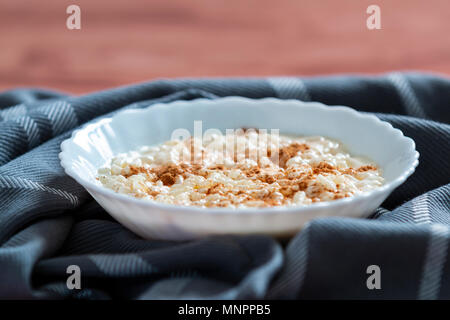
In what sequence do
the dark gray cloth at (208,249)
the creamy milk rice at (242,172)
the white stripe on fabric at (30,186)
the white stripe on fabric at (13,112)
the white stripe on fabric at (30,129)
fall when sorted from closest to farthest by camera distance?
1. the dark gray cloth at (208,249)
2. the creamy milk rice at (242,172)
3. the white stripe on fabric at (30,186)
4. the white stripe on fabric at (30,129)
5. the white stripe on fabric at (13,112)

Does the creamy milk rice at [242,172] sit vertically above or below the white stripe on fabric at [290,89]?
below

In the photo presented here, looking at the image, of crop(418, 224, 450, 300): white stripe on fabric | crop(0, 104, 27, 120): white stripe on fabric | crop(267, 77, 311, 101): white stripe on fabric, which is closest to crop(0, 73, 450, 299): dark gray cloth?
crop(418, 224, 450, 300): white stripe on fabric

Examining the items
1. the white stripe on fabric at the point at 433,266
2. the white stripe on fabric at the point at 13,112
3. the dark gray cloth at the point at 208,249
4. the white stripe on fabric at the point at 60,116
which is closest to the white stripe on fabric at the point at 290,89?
the dark gray cloth at the point at 208,249

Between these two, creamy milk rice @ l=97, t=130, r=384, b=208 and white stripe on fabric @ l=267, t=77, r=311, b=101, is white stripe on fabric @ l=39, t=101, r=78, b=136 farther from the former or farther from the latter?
white stripe on fabric @ l=267, t=77, r=311, b=101

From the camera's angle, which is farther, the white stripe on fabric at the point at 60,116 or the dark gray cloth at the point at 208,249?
the white stripe on fabric at the point at 60,116

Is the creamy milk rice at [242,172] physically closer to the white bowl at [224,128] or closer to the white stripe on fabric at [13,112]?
the white bowl at [224,128]

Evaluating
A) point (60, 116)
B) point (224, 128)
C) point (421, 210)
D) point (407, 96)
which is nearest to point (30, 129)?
point (60, 116)
